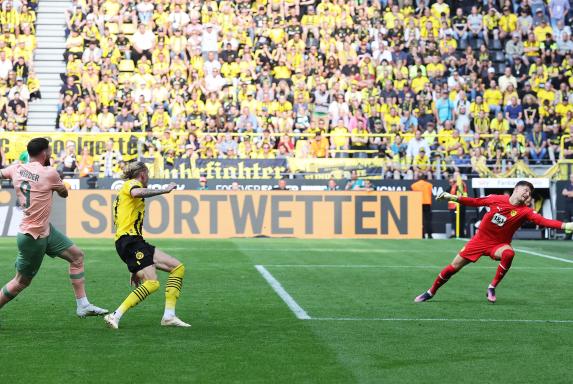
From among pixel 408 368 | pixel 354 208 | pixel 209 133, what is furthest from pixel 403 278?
pixel 209 133

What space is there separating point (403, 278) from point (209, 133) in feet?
50.3

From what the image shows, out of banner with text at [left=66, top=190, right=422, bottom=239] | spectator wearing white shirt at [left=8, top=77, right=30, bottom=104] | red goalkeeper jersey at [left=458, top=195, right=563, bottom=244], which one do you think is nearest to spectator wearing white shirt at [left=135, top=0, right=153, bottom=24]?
spectator wearing white shirt at [left=8, top=77, right=30, bottom=104]

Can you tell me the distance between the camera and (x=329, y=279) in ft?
57.0

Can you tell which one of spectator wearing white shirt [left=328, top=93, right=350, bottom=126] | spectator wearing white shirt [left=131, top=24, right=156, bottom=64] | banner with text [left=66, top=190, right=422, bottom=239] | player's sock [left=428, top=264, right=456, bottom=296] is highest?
spectator wearing white shirt [left=131, top=24, right=156, bottom=64]

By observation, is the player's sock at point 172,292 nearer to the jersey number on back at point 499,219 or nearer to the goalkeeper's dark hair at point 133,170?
the goalkeeper's dark hair at point 133,170

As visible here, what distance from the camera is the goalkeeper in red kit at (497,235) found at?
46.8 ft

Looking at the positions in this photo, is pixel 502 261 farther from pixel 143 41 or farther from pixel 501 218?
pixel 143 41

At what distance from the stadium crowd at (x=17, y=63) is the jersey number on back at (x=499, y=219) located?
71.4 feet

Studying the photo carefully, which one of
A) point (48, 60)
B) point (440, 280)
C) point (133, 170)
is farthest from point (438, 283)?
point (48, 60)

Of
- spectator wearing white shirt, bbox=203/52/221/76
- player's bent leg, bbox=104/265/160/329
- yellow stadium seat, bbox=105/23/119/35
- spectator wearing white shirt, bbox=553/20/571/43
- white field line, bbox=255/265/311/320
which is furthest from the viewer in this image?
spectator wearing white shirt, bbox=553/20/571/43

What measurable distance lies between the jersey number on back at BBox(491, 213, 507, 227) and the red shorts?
11.3 inches

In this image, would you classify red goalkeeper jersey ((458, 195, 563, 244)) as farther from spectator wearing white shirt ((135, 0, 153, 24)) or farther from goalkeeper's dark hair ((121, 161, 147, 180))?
spectator wearing white shirt ((135, 0, 153, 24))

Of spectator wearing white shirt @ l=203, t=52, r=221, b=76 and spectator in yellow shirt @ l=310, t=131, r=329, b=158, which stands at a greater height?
spectator wearing white shirt @ l=203, t=52, r=221, b=76

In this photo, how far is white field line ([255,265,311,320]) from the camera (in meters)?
12.5
